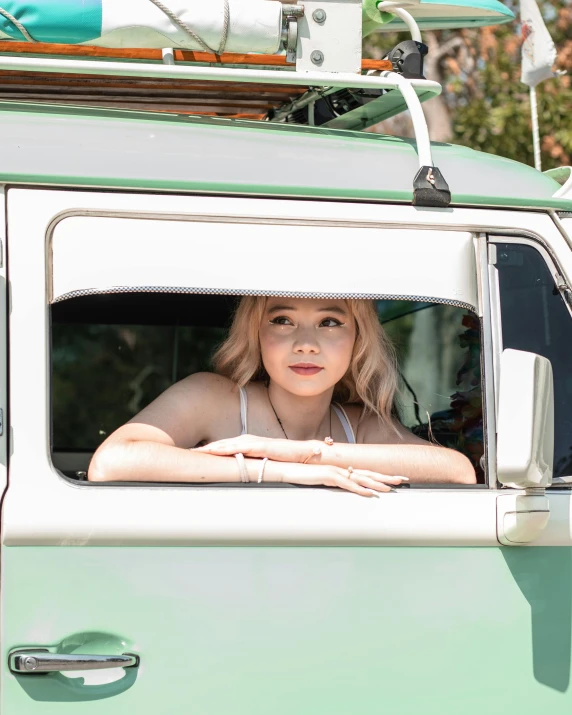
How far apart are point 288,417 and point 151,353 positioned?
147cm

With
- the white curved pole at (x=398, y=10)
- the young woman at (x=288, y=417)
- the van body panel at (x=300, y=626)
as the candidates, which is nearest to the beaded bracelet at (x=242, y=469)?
the young woman at (x=288, y=417)

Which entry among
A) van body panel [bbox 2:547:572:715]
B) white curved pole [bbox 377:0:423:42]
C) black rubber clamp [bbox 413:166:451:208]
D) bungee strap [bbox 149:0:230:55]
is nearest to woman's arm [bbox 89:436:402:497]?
van body panel [bbox 2:547:572:715]

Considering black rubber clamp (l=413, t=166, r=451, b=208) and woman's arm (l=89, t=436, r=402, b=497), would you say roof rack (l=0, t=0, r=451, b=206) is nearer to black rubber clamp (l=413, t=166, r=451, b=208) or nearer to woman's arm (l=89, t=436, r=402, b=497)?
black rubber clamp (l=413, t=166, r=451, b=208)

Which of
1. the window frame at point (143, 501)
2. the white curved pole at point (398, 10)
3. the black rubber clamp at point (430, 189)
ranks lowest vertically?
the window frame at point (143, 501)

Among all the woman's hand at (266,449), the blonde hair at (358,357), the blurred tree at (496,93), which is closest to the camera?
the woman's hand at (266,449)

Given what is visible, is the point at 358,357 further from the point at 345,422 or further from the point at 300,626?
the point at 300,626

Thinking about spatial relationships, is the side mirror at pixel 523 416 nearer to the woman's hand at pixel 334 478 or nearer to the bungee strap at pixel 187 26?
the woman's hand at pixel 334 478

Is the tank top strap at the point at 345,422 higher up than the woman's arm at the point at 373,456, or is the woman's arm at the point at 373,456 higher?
the tank top strap at the point at 345,422

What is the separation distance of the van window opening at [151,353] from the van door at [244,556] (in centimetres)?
83

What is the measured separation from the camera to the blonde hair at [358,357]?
260 centimetres

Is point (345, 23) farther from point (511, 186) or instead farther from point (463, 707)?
point (463, 707)

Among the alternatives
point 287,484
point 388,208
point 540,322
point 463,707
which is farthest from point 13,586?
point 540,322

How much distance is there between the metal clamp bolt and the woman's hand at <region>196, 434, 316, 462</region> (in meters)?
0.92

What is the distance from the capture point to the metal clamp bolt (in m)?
2.34
